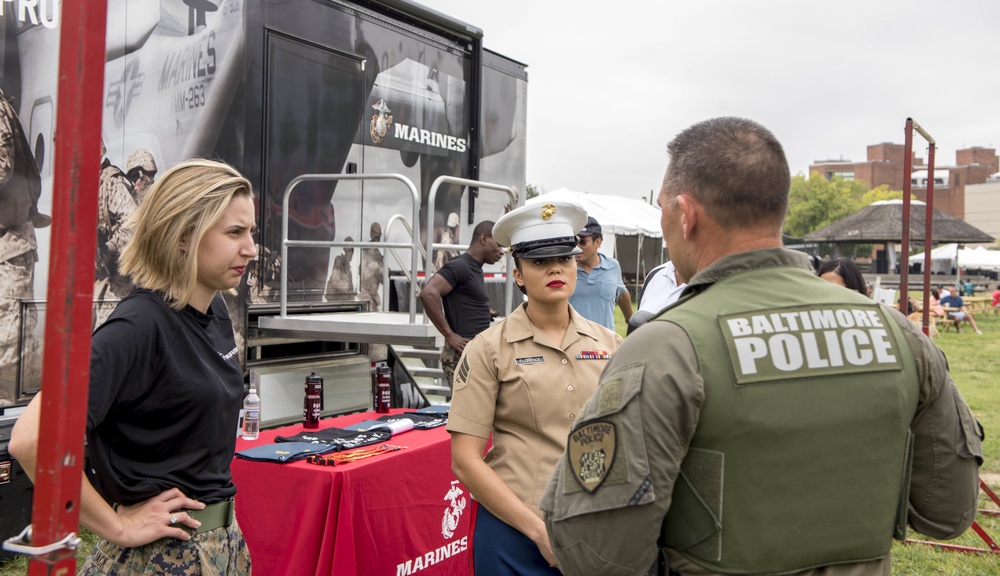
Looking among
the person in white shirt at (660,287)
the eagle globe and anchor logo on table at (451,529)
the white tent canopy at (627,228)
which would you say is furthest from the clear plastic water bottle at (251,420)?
the white tent canopy at (627,228)

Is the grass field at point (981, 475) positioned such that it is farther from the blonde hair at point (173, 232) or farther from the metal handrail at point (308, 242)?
the blonde hair at point (173, 232)

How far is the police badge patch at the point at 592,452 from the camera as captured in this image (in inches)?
58.5

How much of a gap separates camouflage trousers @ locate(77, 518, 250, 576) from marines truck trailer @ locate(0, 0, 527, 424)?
2217mm

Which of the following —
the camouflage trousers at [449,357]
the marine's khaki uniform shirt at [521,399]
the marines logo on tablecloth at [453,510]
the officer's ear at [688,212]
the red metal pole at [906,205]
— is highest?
the red metal pole at [906,205]

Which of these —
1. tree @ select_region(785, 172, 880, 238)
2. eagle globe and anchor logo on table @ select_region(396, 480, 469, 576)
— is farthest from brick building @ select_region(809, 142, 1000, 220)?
eagle globe and anchor logo on table @ select_region(396, 480, 469, 576)

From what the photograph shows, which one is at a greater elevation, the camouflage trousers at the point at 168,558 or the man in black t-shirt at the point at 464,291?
the man in black t-shirt at the point at 464,291

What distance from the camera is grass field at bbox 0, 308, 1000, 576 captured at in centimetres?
495

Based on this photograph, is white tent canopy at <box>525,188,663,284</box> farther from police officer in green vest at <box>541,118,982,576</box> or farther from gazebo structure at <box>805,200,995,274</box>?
police officer in green vest at <box>541,118,982,576</box>

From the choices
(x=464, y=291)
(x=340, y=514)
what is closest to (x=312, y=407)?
(x=340, y=514)

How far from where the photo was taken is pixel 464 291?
605 centimetres

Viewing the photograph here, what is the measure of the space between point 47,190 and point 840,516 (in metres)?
3.81

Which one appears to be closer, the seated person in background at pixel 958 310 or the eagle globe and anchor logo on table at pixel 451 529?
the eagle globe and anchor logo on table at pixel 451 529

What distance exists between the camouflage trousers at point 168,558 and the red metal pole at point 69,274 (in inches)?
36.5

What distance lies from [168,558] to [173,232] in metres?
0.80
